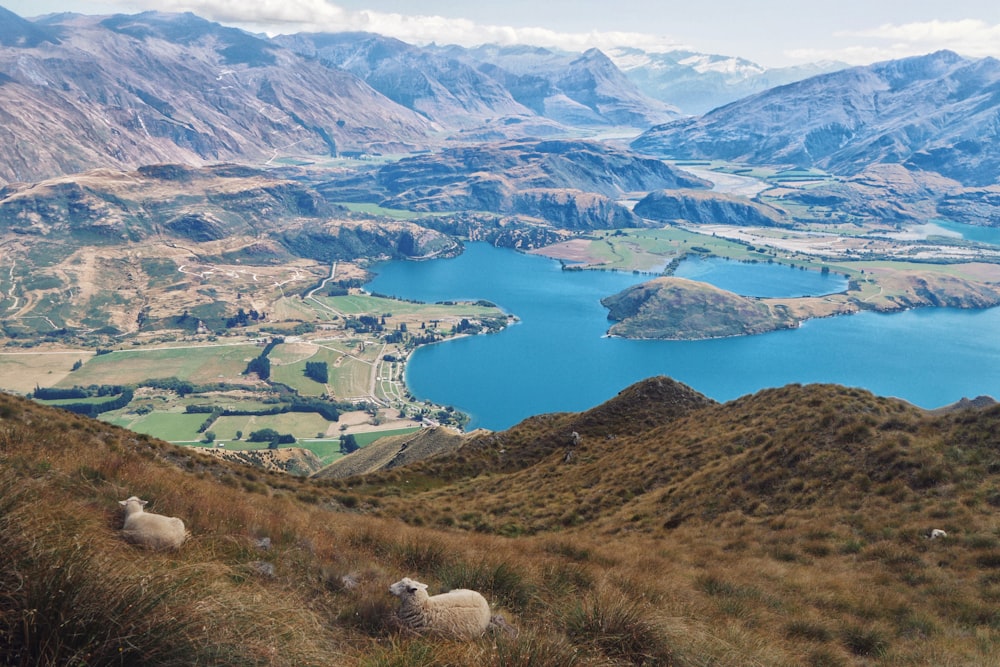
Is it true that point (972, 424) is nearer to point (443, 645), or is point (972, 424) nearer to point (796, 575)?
point (796, 575)

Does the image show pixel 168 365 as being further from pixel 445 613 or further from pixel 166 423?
pixel 445 613

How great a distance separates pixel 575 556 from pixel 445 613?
5.59 meters

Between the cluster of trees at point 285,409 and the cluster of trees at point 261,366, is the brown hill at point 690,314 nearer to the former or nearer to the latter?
the cluster of trees at point 285,409

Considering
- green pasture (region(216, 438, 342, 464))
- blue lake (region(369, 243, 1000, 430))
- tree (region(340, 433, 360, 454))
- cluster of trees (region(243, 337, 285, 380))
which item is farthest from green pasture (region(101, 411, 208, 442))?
blue lake (region(369, 243, 1000, 430))

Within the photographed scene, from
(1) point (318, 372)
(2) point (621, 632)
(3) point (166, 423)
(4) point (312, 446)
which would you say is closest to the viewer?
(2) point (621, 632)

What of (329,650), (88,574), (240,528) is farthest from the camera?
(240,528)

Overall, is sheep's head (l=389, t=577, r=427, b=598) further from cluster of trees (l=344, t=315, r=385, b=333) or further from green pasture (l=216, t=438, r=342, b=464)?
cluster of trees (l=344, t=315, r=385, b=333)

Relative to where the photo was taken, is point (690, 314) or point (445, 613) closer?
point (445, 613)

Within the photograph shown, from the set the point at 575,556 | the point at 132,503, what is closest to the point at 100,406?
the point at 132,503

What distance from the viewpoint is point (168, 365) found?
→ 14800cm

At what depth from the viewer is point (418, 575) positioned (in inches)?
392

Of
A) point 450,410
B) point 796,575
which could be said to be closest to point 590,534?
point 796,575

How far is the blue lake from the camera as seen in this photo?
412 ft

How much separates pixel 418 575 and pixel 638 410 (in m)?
24.9
